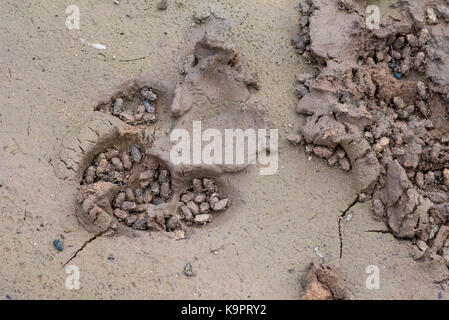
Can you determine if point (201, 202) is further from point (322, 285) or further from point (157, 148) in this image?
point (322, 285)

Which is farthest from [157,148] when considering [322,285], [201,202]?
[322,285]

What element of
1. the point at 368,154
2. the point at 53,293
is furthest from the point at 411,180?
the point at 53,293

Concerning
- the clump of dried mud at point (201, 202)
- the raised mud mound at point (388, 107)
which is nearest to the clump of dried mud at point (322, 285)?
the raised mud mound at point (388, 107)

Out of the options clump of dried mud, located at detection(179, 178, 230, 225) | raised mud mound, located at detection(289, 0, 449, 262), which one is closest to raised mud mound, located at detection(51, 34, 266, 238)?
clump of dried mud, located at detection(179, 178, 230, 225)

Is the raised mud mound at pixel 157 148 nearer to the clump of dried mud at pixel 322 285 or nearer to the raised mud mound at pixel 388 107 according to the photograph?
the raised mud mound at pixel 388 107

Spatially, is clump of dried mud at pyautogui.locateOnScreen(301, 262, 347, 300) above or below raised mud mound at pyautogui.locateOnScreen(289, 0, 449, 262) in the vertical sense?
below

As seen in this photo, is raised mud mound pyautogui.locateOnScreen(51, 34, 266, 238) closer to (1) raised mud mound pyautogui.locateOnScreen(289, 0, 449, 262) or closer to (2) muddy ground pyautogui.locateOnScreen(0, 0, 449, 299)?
(2) muddy ground pyautogui.locateOnScreen(0, 0, 449, 299)

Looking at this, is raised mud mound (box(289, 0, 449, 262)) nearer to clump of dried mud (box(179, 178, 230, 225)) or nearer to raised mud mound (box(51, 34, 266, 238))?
raised mud mound (box(51, 34, 266, 238))

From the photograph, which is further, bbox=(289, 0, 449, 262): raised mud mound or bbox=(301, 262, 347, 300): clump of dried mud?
bbox=(289, 0, 449, 262): raised mud mound
